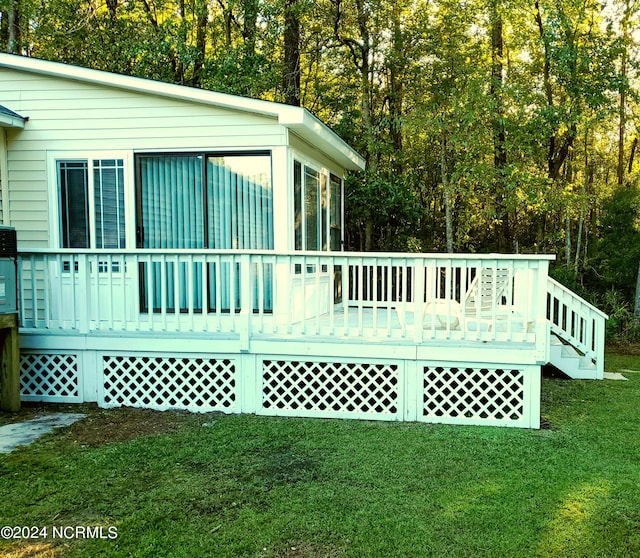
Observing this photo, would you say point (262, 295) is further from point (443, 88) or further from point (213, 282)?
point (443, 88)

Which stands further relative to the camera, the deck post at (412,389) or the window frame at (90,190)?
the window frame at (90,190)

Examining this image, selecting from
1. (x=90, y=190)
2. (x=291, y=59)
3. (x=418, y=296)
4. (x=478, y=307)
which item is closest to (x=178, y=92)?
(x=90, y=190)

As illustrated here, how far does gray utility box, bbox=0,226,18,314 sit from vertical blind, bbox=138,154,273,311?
4.70 feet

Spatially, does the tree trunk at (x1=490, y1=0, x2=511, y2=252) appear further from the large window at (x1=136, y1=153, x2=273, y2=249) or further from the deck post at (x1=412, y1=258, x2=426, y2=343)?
the deck post at (x1=412, y1=258, x2=426, y2=343)

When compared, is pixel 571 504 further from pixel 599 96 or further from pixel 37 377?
pixel 599 96

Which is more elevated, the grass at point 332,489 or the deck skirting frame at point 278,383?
the deck skirting frame at point 278,383

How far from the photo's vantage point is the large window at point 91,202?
6402mm

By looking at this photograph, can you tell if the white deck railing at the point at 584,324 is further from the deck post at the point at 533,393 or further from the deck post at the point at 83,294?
the deck post at the point at 83,294

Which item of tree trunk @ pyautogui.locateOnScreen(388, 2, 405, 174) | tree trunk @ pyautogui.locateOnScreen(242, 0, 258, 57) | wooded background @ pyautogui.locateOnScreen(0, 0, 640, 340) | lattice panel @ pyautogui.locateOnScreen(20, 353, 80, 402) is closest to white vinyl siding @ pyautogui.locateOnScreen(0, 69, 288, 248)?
lattice panel @ pyautogui.locateOnScreen(20, 353, 80, 402)

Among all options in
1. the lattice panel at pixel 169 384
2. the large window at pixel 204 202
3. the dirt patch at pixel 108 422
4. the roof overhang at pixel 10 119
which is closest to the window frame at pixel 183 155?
the large window at pixel 204 202

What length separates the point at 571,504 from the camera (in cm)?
333

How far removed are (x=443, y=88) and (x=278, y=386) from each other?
9.52 metres
